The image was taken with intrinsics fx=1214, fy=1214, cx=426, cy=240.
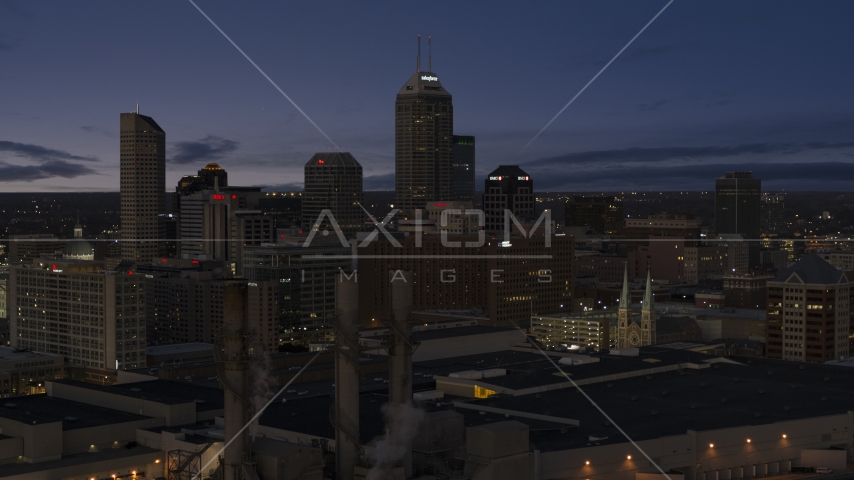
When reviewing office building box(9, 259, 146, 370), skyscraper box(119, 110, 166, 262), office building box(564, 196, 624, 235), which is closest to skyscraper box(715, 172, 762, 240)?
office building box(564, 196, 624, 235)

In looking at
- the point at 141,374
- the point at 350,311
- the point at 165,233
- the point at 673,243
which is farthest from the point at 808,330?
the point at 165,233

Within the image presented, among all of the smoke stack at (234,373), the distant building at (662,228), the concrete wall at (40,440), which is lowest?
the concrete wall at (40,440)

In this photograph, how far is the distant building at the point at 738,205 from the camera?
620 ft

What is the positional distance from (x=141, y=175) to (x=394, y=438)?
140315 millimetres

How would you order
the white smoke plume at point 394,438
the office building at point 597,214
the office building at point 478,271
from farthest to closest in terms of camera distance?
the office building at point 597,214 < the office building at point 478,271 < the white smoke plume at point 394,438

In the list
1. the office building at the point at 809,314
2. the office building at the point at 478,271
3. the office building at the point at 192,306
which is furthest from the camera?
the office building at the point at 478,271

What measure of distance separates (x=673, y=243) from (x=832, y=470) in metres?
105

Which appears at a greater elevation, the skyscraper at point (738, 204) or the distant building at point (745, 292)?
the skyscraper at point (738, 204)

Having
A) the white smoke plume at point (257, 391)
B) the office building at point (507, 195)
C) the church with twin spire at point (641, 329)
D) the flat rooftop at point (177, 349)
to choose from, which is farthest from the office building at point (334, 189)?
the white smoke plume at point (257, 391)

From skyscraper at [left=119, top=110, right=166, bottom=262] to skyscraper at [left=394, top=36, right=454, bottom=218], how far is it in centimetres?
3919

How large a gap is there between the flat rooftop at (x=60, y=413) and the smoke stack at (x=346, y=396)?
41.5ft

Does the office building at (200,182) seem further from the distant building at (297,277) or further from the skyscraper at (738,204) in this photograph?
the distant building at (297,277)

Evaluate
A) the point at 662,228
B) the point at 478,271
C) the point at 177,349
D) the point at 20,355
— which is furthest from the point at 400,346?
the point at 662,228

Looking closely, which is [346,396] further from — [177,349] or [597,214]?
[597,214]
